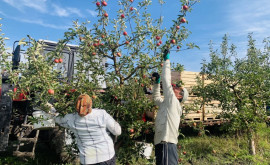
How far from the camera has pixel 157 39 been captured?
397 centimetres

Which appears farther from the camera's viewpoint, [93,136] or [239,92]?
[239,92]

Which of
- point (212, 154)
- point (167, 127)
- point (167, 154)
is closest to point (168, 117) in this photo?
point (167, 127)

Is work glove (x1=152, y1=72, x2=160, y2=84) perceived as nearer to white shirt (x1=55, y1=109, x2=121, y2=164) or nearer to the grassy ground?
white shirt (x1=55, y1=109, x2=121, y2=164)

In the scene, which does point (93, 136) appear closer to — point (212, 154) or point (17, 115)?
point (17, 115)

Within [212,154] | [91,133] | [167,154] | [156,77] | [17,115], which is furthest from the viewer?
[212,154]

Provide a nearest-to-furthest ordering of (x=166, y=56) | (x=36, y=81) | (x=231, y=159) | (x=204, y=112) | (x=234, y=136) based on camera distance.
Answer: (x=36, y=81) < (x=166, y=56) < (x=231, y=159) < (x=204, y=112) < (x=234, y=136)

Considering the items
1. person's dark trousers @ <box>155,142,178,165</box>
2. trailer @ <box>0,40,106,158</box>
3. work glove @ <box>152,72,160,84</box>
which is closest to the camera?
person's dark trousers @ <box>155,142,178,165</box>

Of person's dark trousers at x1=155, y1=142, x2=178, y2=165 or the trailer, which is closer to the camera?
person's dark trousers at x1=155, y1=142, x2=178, y2=165

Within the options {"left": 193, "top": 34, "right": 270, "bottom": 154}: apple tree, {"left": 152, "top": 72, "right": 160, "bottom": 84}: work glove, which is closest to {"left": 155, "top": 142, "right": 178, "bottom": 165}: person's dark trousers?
{"left": 152, "top": 72, "right": 160, "bottom": 84}: work glove

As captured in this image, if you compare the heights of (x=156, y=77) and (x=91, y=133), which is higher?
(x=156, y=77)

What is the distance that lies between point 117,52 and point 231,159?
15.3 ft

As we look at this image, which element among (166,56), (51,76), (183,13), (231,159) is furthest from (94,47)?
(231,159)

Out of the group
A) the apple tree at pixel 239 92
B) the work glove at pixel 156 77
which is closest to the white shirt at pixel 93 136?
the work glove at pixel 156 77

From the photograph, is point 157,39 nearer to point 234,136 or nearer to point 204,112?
point 204,112
